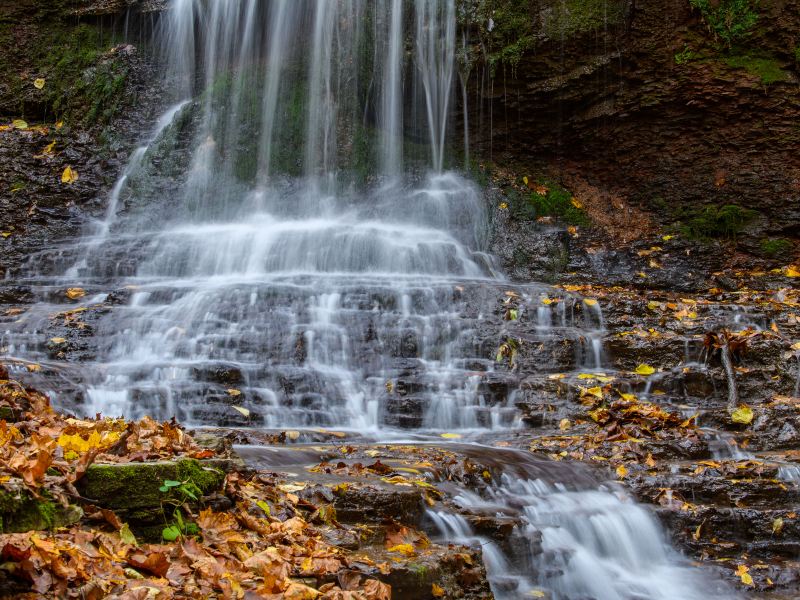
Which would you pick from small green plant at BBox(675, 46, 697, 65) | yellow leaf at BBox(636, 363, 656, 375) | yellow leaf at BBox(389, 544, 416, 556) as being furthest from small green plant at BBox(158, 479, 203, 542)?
small green plant at BBox(675, 46, 697, 65)

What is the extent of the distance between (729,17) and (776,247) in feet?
13.3

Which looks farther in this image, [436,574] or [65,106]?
[65,106]

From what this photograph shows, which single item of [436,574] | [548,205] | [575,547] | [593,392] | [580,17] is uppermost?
[580,17]

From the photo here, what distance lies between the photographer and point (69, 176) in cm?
1343

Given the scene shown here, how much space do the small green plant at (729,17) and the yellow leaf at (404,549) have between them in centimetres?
1185

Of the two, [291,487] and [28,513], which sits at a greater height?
[28,513]

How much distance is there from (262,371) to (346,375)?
91 centimetres

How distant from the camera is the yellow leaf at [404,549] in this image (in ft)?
11.7

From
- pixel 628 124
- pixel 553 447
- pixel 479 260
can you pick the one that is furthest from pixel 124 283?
pixel 628 124

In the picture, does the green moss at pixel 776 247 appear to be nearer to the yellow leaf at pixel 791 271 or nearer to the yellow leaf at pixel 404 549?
the yellow leaf at pixel 791 271

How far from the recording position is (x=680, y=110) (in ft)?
42.2

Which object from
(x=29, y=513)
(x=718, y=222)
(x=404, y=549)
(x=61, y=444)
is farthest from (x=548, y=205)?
(x=29, y=513)

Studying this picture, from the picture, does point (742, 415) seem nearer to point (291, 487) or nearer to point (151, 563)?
point (291, 487)

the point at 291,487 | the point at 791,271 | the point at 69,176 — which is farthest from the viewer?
the point at 69,176
